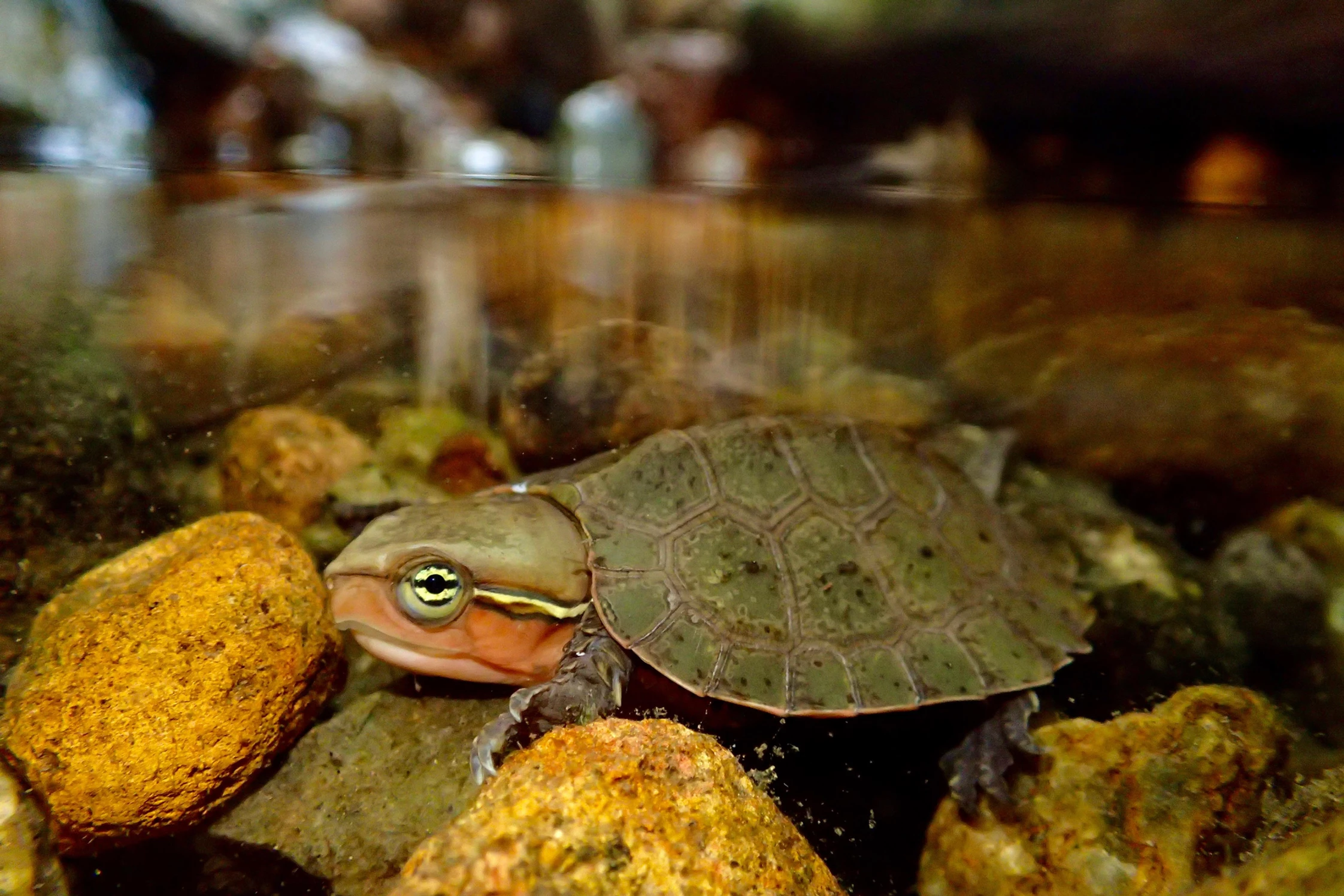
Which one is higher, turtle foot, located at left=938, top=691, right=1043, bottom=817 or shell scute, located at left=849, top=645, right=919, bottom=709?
shell scute, located at left=849, top=645, right=919, bottom=709

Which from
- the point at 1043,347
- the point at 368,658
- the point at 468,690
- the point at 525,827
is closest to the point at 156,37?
the point at 368,658

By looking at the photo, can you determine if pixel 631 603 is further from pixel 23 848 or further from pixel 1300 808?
pixel 1300 808

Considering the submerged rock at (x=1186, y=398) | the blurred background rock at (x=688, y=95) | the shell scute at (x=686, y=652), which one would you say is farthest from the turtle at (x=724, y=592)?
the blurred background rock at (x=688, y=95)

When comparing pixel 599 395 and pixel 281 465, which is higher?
pixel 599 395

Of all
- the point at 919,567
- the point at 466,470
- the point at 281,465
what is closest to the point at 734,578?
the point at 919,567

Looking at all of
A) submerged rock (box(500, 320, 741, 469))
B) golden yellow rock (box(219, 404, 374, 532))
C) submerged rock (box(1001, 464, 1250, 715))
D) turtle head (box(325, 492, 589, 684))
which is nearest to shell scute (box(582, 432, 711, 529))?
turtle head (box(325, 492, 589, 684))

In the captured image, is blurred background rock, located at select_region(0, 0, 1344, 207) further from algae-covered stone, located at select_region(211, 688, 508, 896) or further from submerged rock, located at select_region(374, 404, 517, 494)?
algae-covered stone, located at select_region(211, 688, 508, 896)

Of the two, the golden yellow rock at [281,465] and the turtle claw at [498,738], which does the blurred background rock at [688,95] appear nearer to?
the golden yellow rock at [281,465]
